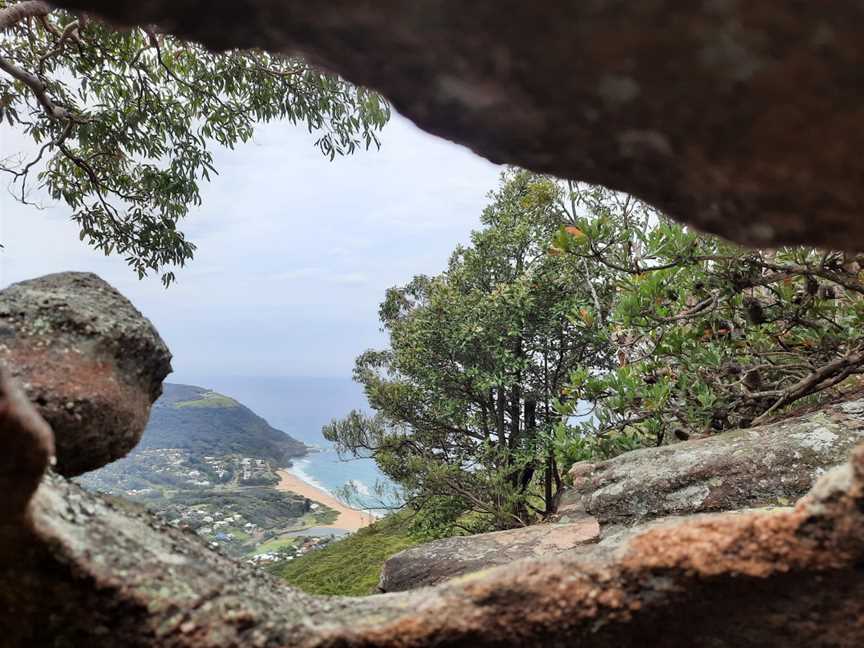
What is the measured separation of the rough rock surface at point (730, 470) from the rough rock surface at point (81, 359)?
302 cm

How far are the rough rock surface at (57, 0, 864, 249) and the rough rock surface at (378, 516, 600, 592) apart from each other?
169 inches

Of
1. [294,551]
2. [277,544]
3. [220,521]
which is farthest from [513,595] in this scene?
[277,544]

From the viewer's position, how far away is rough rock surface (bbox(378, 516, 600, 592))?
5074 millimetres

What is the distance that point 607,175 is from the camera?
130cm

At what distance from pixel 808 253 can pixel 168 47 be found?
30.6ft

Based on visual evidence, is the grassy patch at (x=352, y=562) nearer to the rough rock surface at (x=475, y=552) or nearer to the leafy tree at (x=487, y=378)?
the leafy tree at (x=487, y=378)

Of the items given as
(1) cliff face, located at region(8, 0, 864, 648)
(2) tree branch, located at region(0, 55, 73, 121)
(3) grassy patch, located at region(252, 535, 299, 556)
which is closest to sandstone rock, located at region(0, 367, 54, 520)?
(1) cliff face, located at region(8, 0, 864, 648)

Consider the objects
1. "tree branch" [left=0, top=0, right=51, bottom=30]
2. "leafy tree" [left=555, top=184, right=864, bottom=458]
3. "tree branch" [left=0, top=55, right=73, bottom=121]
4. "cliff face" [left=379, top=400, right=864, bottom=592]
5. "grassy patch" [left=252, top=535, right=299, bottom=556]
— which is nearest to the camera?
"cliff face" [left=379, top=400, right=864, bottom=592]

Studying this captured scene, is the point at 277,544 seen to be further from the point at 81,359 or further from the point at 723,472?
the point at 81,359

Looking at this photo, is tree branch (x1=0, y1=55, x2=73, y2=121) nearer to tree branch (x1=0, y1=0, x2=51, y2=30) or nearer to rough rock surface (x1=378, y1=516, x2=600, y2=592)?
tree branch (x1=0, y1=0, x2=51, y2=30)

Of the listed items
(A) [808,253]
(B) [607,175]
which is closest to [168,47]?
(A) [808,253]

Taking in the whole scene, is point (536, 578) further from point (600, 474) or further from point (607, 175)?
point (600, 474)

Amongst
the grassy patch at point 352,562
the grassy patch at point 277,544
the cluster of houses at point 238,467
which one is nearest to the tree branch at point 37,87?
the grassy patch at point 352,562

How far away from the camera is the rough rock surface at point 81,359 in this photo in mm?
1939
